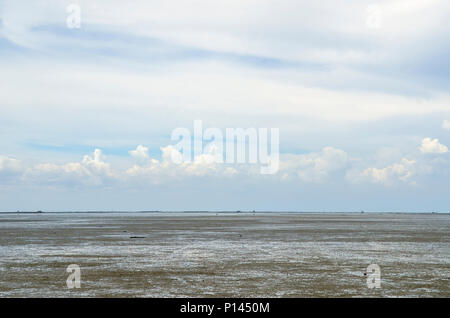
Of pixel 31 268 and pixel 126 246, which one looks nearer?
pixel 31 268

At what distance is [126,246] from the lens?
3944cm

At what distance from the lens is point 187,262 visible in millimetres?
29062

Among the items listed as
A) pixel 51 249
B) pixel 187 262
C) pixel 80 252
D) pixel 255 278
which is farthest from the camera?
pixel 51 249

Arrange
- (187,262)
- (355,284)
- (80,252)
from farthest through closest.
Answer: (80,252), (187,262), (355,284)
